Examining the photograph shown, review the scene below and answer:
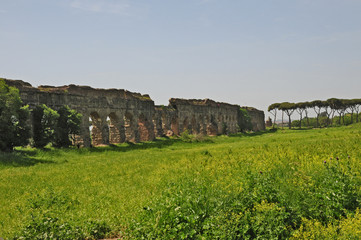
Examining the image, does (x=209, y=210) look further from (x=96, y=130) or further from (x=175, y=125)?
(x=175, y=125)

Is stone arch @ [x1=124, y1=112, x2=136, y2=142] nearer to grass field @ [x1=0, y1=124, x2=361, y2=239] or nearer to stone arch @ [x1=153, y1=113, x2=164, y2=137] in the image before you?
stone arch @ [x1=153, y1=113, x2=164, y2=137]

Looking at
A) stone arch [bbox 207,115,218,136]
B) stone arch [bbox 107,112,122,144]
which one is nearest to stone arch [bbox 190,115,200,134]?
stone arch [bbox 207,115,218,136]

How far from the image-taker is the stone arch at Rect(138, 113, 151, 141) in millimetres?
29953

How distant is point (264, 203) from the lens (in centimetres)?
523

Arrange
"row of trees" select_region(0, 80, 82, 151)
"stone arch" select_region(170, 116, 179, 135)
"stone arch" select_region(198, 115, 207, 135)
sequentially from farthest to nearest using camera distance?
1. "stone arch" select_region(198, 115, 207, 135)
2. "stone arch" select_region(170, 116, 179, 135)
3. "row of trees" select_region(0, 80, 82, 151)

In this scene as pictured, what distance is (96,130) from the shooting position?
2484 cm

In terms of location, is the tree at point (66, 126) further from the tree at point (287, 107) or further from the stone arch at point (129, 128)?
the tree at point (287, 107)

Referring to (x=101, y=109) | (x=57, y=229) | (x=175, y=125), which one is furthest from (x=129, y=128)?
(x=57, y=229)

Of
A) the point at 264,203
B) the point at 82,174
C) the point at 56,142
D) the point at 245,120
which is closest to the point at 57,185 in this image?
the point at 82,174

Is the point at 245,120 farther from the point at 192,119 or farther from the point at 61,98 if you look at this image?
the point at 61,98

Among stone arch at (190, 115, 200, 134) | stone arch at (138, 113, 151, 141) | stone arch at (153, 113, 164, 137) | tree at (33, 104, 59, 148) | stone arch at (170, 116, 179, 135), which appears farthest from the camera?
stone arch at (190, 115, 200, 134)

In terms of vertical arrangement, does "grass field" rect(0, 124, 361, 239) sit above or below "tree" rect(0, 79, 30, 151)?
below

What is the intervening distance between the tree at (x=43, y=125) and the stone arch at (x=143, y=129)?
11.4 meters

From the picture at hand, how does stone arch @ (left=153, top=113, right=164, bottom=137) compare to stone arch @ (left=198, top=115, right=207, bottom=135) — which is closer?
stone arch @ (left=153, top=113, right=164, bottom=137)
